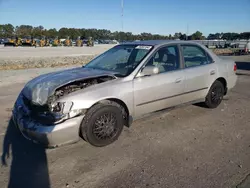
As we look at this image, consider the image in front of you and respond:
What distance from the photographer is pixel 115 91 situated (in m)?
3.66

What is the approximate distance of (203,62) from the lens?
5082mm

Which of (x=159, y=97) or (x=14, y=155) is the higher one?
(x=159, y=97)

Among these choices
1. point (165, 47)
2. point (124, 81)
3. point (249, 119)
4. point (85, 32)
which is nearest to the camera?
point (124, 81)

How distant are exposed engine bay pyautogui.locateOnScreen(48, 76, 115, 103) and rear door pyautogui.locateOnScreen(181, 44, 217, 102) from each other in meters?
1.66

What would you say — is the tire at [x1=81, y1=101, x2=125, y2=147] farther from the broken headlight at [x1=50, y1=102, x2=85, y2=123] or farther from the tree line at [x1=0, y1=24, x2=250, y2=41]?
the tree line at [x1=0, y1=24, x2=250, y2=41]

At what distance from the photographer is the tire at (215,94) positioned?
17.1 ft

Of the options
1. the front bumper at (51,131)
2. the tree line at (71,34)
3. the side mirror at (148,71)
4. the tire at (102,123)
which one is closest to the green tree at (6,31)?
the tree line at (71,34)

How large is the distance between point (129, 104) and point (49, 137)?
1.35 m

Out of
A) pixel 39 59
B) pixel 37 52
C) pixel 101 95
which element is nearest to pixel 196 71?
pixel 101 95

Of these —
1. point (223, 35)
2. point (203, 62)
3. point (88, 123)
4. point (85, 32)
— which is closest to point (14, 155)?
point (88, 123)

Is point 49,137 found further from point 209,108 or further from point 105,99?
point 209,108

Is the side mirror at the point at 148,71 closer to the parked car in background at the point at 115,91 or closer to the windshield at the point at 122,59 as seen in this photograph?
the parked car in background at the point at 115,91

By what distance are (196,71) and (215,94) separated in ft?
3.11

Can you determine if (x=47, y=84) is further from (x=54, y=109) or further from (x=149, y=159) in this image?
(x=149, y=159)
